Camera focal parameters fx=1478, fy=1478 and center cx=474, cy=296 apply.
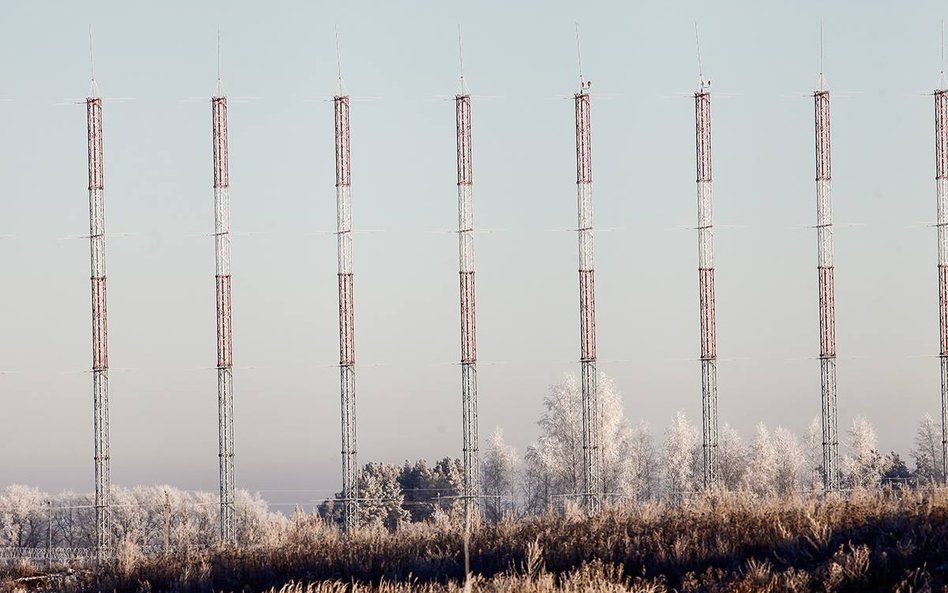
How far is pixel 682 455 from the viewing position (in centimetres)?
9819

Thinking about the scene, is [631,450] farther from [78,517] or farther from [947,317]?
[947,317]

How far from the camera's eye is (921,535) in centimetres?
1712

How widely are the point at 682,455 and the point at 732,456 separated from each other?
327cm

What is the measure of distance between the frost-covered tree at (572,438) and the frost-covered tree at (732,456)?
6.43 metres

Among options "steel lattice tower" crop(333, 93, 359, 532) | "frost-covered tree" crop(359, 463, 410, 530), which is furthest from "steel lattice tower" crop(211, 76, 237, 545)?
"frost-covered tree" crop(359, 463, 410, 530)

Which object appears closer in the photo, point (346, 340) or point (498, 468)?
point (346, 340)

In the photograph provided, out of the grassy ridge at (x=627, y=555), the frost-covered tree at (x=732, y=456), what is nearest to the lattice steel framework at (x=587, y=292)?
the grassy ridge at (x=627, y=555)

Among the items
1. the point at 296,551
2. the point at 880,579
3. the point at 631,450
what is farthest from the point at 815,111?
the point at 631,450

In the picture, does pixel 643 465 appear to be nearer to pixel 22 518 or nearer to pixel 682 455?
pixel 682 455

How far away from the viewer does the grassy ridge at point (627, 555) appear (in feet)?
52.4

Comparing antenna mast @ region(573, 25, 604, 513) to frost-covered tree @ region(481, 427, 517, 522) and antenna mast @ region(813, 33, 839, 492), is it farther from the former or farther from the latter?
frost-covered tree @ region(481, 427, 517, 522)

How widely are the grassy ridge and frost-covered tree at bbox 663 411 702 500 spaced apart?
71.1m

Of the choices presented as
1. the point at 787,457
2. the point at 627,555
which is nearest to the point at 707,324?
the point at 627,555

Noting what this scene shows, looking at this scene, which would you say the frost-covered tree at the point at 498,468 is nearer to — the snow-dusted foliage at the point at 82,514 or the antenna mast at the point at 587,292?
the snow-dusted foliage at the point at 82,514
